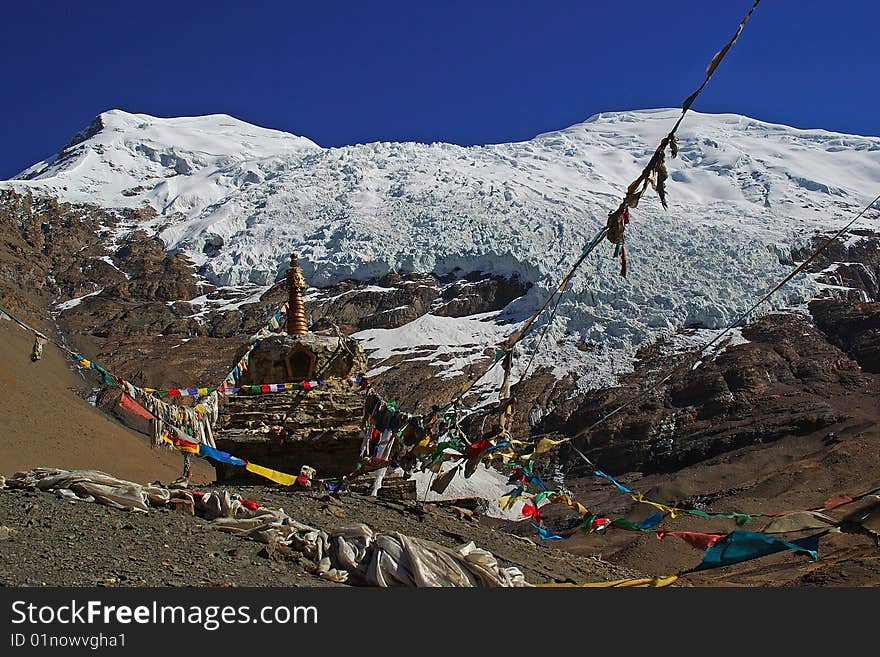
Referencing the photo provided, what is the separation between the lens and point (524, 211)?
204 ft

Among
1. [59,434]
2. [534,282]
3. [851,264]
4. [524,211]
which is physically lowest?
[59,434]

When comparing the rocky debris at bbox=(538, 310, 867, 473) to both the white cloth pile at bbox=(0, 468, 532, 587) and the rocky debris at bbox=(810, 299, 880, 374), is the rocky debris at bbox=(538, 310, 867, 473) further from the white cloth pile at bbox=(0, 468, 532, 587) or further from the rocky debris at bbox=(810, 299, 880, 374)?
the white cloth pile at bbox=(0, 468, 532, 587)

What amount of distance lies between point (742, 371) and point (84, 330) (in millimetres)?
43211

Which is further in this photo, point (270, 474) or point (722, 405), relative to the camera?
point (722, 405)

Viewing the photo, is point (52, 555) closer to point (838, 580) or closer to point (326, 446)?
point (326, 446)

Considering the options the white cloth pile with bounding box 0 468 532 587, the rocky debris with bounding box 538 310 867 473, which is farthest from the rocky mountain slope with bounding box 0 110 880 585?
the white cloth pile with bounding box 0 468 532 587

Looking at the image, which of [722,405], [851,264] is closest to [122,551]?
[722,405]

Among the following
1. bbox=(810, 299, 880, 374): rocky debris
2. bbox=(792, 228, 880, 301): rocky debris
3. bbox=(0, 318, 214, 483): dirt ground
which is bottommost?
bbox=(0, 318, 214, 483): dirt ground

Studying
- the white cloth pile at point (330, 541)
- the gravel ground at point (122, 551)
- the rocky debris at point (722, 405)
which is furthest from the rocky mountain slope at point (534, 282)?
the gravel ground at point (122, 551)

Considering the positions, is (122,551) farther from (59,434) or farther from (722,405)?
(722,405)

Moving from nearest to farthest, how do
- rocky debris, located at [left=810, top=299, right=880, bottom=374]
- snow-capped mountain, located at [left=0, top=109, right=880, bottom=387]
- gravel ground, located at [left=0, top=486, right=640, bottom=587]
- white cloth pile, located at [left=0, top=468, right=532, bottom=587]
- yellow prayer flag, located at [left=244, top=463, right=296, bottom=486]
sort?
gravel ground, located at [left=0, top=486, right=640, bottom=587]
white cloth pile, located at [left=0, top=468, right=532, bottom=587]
yellow prayer flag, located at [left=244, top=463, right=296, bottom=486]
rocky debris, located at [left=810, top=299, right=880, bottom=374]
snow-capped mountain, located at [left=0, top=109, right=880, bottom=387]

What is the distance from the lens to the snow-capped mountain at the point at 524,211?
50969mm

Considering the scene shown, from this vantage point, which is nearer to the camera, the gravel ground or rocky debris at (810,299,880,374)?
the gravel ground

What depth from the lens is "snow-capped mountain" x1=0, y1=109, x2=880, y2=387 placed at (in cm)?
5097
